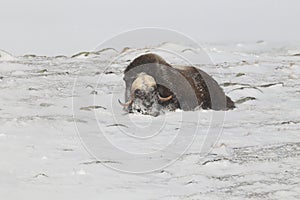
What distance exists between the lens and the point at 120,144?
670 centimetres

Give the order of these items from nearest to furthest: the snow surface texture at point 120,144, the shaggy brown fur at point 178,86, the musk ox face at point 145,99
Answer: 1. the snow surface texture at point 120,144
2. the musk ox face at point 145,99
3. the shaggy brown fur at point 178,86

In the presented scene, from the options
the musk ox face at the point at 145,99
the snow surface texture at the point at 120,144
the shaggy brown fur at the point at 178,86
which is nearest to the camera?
the snow surface texture at the point at 120,144

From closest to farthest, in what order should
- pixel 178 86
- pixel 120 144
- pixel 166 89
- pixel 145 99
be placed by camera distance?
pixel 120 144, pixel 145 99, pixel 166 89, pixel 178 86

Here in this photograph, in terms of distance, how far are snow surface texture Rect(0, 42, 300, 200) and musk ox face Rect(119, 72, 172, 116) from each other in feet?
0.49

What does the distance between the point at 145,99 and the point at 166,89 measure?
553mm

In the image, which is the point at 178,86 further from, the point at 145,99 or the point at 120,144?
the point at 120,144

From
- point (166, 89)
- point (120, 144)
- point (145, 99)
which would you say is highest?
point (166, 89)

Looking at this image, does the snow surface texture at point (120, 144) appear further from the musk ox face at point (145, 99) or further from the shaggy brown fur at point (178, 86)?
the shaggy brown fur at point (178, 86)

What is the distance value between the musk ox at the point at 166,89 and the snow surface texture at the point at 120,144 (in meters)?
0.21

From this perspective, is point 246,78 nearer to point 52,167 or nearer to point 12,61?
point 12,61

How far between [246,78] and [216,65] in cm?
156

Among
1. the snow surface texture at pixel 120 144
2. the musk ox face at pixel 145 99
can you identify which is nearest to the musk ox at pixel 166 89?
the musk ox face at pixel 145 99

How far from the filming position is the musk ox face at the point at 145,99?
8469 millimetres

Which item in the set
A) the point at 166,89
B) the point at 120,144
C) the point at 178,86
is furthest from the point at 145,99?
the point at 120,144
